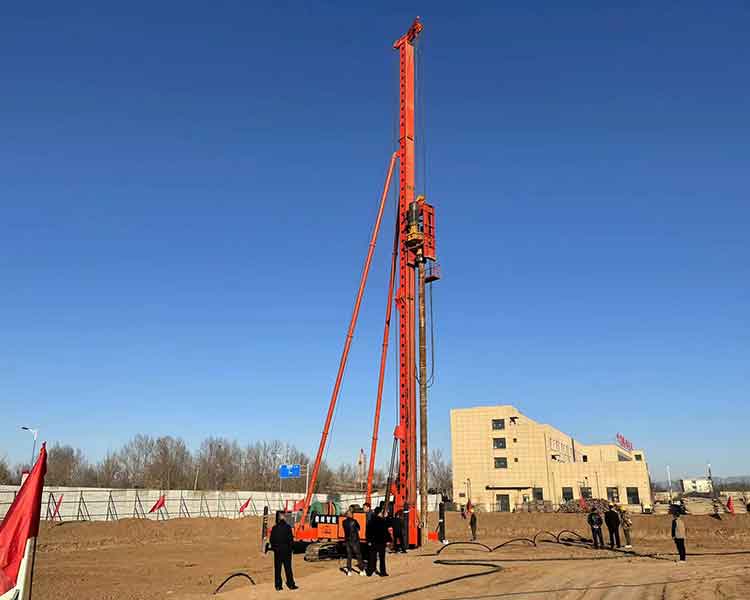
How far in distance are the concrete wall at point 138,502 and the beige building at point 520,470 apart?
517 inches

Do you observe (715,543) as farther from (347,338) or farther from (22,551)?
(22,551)

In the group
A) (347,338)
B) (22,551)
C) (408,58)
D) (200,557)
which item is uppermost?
(408,58)

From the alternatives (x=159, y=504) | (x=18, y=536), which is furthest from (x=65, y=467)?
(x=18, y=536)

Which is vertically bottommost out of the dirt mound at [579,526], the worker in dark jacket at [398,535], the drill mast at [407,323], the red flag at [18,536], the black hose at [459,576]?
the dirt mound at [579,526]

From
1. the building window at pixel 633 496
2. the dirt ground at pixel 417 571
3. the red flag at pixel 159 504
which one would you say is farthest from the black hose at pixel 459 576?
the building window at pixel 633 496

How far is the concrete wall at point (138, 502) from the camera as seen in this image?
1575 inches

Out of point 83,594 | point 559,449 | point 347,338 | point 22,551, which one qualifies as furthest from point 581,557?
point 559,449

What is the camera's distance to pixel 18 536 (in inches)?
329

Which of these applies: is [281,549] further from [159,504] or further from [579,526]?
[159,504]

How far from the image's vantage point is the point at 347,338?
3025 cm

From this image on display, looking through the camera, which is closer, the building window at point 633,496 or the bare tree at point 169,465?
the building window at point 633,496

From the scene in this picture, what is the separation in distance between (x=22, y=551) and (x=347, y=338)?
22.2 metres

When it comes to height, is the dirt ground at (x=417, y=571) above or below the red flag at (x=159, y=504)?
below

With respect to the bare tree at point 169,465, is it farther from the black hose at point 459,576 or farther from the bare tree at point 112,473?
the black hose at point 459,576
